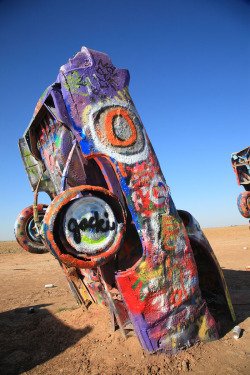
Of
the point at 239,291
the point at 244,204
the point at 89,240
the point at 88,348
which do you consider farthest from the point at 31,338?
the point at 244,204

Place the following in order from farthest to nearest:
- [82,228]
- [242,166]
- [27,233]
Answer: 1. [242,166]
2. [27,233]
3. [82,228]

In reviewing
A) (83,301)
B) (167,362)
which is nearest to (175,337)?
(167,362)

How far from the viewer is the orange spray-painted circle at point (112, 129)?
3.15 meters

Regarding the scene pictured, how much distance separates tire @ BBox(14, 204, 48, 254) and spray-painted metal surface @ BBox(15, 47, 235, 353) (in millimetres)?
1621

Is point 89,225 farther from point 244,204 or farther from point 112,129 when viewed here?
point 244,204

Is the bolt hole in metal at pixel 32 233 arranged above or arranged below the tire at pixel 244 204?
above

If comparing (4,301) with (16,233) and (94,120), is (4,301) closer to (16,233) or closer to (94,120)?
(16,233)

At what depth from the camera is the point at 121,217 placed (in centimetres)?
269

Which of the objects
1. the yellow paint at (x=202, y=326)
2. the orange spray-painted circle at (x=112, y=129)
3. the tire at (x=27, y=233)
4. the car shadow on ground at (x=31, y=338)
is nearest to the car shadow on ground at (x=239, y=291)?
the yellow paint at (x=202, y=326)

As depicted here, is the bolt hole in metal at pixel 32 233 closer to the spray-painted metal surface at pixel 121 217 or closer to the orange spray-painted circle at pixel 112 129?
the spray-painted metal surface at pixel 121 217

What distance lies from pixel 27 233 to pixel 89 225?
2.66 meters

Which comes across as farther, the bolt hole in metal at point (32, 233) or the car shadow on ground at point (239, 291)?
the bolt hole in metal at point (32, 233)

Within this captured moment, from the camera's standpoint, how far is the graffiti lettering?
2406mm

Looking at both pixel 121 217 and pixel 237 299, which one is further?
pixel 237 299
